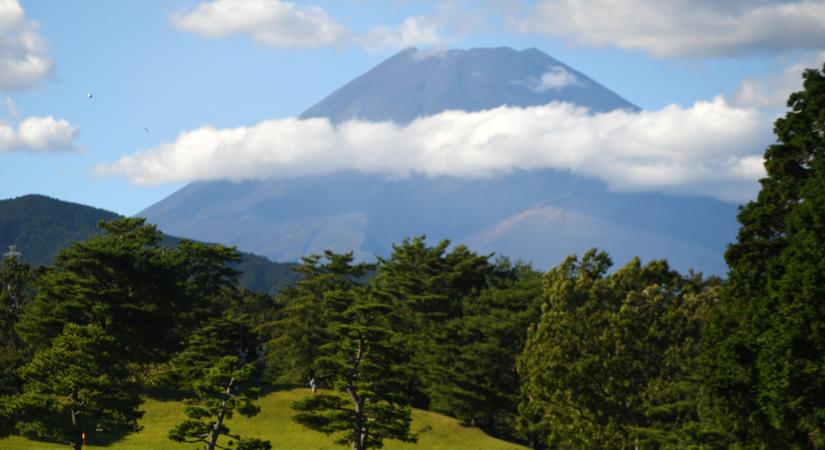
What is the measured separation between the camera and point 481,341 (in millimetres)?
76000

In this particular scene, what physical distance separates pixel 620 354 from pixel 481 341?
22.6 meters

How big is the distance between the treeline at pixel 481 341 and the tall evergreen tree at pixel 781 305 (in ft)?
0.25

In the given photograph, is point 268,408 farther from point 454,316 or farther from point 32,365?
point 32,365

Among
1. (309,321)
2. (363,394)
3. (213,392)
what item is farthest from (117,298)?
(363,394)

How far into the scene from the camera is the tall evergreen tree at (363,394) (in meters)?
53.3

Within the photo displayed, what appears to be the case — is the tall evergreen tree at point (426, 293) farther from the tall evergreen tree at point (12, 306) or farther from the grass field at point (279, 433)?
the tall evergreen tree at point (12, 306)

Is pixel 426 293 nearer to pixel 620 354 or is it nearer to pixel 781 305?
pixel 620 354

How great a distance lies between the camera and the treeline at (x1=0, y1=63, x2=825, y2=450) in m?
35.8

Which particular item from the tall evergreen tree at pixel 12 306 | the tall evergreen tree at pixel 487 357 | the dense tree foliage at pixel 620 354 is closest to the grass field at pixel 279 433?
the tall evergreen tree at pixel 487 357

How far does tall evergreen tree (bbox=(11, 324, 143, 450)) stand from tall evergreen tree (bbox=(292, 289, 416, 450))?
992 centimetres

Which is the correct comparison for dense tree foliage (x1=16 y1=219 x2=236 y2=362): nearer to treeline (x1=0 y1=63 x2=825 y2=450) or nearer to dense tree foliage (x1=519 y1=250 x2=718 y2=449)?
treeline (x1=0 y1=63 x2=825 y2=450)

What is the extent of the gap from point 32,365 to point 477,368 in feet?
115

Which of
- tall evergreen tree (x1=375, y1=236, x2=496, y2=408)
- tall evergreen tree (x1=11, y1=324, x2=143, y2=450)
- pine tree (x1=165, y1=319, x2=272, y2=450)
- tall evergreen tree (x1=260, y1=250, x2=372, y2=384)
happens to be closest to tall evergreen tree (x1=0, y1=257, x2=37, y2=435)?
tall evergreen tree (x1=260, y1=250, x2=372, y2=384)

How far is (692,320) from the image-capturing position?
52.3 metres
